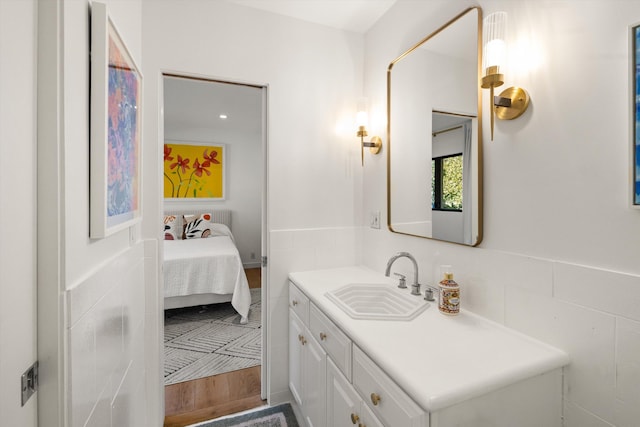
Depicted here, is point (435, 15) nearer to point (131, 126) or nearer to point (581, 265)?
point (581, 265)

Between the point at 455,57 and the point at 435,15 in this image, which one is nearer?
the point at 455,57

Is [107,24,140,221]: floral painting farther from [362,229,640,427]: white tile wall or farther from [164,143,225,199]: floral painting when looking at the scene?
[164,143,225,199]: floral painting

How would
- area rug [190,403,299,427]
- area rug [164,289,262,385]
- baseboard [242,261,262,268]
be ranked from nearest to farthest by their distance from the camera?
area rug [190,403,299,427], area rug [164,289,262,385], baseboard [242,261,262,268]

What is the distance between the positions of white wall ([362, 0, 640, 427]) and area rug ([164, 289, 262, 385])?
Result: 1949 millimetres

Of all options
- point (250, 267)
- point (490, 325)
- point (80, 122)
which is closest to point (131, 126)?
point (80, 122)

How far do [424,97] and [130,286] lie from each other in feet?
5.58

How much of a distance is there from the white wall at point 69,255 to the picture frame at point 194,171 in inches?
162

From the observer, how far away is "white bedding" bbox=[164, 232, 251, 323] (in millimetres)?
3066

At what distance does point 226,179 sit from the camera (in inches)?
212

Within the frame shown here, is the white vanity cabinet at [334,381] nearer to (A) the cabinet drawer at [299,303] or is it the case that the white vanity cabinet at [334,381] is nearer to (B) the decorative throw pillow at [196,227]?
(A) the cabinet drawer at [299,303]

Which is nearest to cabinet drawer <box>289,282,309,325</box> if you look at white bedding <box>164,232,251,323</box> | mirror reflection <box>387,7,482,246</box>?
mirror reflection <box>387,7,482,246</box>

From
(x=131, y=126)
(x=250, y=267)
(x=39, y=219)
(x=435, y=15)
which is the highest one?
(x=435, y=15)

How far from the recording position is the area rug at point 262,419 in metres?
1.76

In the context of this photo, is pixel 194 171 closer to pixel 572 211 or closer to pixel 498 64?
pixel 498 64
